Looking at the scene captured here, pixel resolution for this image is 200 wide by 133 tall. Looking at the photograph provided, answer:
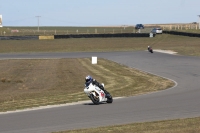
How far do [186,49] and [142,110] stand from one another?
4658 centimetres

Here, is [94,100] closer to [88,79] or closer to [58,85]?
[88,79]

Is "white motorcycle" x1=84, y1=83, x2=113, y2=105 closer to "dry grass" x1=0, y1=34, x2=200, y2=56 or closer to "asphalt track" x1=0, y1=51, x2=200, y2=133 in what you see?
"asphalt track" x1=0, y1=51, x2=200, y2=133

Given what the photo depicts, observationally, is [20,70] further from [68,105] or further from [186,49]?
[186,49]

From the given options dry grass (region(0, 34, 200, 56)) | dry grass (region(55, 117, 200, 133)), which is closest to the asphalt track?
dry grass (region(55, 117, 200, 133))

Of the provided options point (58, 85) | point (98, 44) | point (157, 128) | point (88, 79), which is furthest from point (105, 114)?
point (98, 44)

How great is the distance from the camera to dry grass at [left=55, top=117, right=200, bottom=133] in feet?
41.3

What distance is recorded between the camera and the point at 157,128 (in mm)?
12969

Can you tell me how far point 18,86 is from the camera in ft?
97.2

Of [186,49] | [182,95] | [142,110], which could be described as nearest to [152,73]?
[182,95]

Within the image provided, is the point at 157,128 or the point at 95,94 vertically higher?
the point at 95,94

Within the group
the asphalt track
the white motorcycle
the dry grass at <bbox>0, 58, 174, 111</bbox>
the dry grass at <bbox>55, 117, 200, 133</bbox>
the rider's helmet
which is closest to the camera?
the dry grass at <bbox>55, 117, 200, 133</bbox>

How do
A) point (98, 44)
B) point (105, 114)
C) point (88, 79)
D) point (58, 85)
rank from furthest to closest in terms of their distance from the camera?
point (98, 44) → point (58, 85) → point (88, 79) → point (105, 114)

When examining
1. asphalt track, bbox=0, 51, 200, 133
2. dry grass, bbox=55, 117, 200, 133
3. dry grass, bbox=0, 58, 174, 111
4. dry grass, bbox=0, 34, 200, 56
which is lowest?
dry grass, bbox=0, 58, 174, 111

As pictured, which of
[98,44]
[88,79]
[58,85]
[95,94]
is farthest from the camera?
[98,44]
